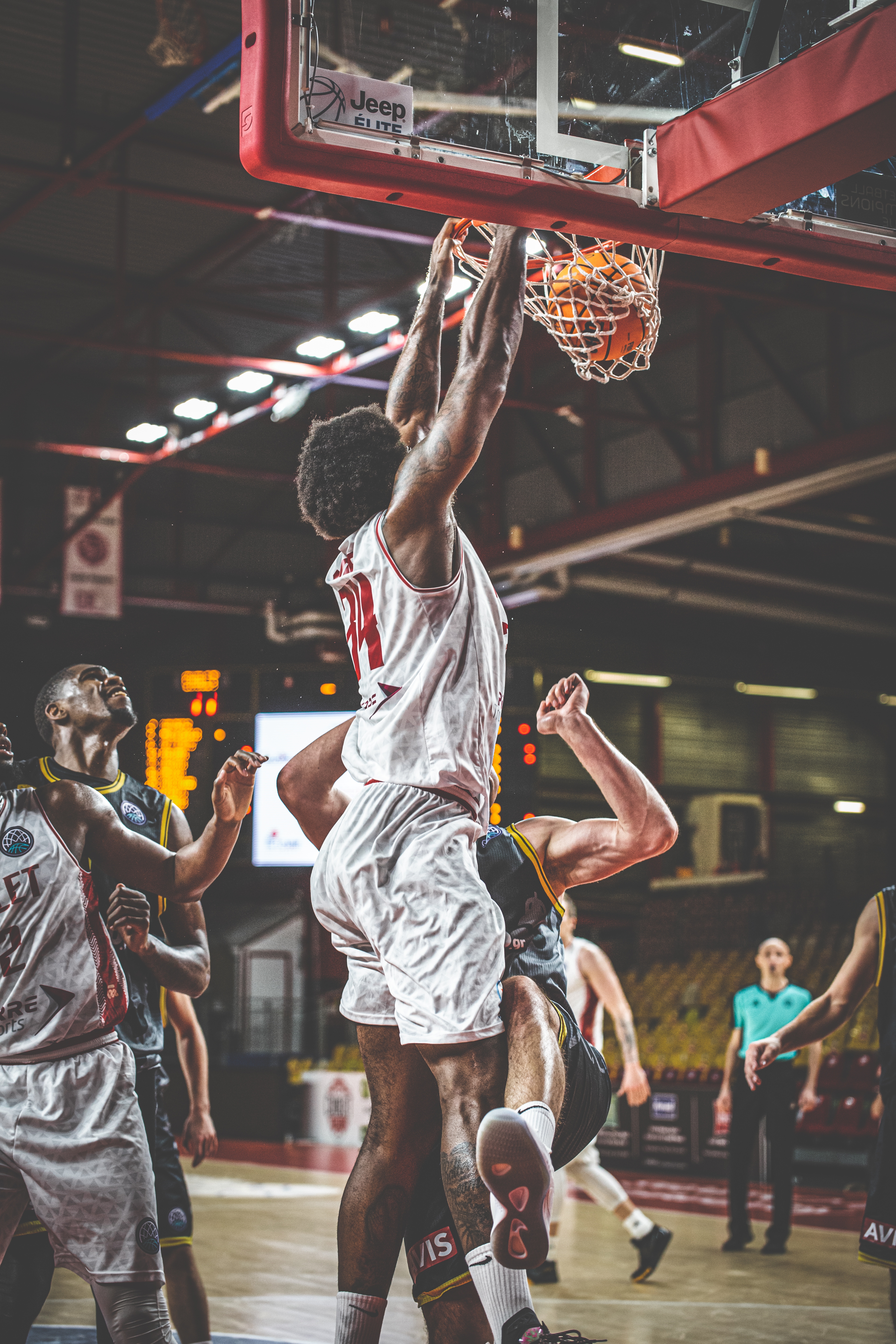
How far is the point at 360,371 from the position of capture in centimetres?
1507

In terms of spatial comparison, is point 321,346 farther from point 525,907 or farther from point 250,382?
point 525,907

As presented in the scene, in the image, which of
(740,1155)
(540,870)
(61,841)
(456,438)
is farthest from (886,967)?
(740,1155)

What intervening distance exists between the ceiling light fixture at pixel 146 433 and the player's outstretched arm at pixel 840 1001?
30.5 ft

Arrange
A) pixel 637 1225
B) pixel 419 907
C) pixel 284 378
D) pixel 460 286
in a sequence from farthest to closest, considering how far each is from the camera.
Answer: pixel 284 378, pixel 460 286, pixel 637 1225, pixel 419 907

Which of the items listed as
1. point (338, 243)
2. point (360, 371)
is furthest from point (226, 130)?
point (360, 371)

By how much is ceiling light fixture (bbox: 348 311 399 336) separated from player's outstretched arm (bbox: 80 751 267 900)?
26.2ft

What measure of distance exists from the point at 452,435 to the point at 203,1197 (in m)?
10.1

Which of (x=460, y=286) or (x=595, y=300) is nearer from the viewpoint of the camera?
(x=595, y=300)

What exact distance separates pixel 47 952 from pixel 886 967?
3095 mm

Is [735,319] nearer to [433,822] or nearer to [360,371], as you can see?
[360,371]

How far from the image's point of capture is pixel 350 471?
4.04m

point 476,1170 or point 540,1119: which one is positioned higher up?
point 540,1119

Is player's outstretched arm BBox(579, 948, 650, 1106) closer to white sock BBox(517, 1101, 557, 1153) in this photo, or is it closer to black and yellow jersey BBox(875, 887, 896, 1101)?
black and yellow jersey BBox(875, 887, 896, 1101)

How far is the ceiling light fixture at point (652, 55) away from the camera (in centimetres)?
427
